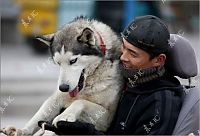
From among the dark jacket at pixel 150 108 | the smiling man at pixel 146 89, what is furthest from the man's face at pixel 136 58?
the dark jacket at pixel 150 108

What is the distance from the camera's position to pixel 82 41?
391 cm

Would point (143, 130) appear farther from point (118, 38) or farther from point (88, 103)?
point (118, 38)

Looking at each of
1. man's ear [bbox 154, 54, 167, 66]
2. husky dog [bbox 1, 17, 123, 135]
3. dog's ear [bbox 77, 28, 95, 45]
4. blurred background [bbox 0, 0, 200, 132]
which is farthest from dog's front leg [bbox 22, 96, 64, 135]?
blurred background [bbox 0, 0, 200, 132]

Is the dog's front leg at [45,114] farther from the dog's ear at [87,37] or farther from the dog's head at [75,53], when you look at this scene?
the dog's ear at [87,37]

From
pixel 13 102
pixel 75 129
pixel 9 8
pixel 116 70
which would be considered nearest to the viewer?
pixel 75 129

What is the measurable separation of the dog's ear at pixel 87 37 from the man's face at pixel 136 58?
44cm

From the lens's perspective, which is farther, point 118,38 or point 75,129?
point 118,38

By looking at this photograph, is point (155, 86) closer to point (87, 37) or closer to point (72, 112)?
point (72, 112)

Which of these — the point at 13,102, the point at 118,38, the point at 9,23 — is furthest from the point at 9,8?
the point at 118,38

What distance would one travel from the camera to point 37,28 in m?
13.3

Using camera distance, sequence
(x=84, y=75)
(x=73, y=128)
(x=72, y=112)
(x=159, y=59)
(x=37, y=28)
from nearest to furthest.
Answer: (x=73, y=128), (x=159, y=59), (x=72, y=112), (x=84, y=75), (x=37, y=28)

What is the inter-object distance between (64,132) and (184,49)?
89 centimetres

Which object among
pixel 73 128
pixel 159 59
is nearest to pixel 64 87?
pixel 73 128

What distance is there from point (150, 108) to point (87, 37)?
29.0 inches
